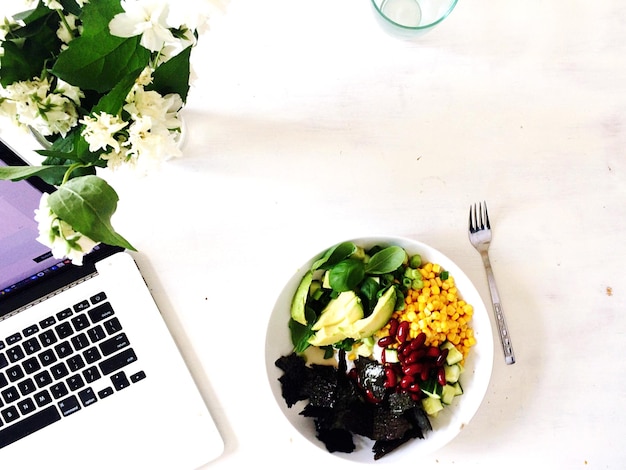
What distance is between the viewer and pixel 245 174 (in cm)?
90

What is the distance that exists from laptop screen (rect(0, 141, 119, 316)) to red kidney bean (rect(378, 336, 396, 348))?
42cm

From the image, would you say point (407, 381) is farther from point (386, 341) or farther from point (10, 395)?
point (10, 395)

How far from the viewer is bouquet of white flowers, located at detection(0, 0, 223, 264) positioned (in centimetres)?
48

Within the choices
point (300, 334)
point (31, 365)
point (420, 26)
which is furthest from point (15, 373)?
point (420, 26)

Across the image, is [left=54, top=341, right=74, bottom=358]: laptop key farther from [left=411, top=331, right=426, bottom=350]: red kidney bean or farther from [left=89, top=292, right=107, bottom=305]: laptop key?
[left=411, top=331, right=426, bottom=350]: red kidney bean

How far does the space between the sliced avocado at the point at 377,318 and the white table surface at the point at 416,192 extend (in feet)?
0.40

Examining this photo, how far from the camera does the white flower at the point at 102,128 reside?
52cm

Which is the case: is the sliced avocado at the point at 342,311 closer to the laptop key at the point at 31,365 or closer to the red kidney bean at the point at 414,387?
the red kidney bean at the point at 414,387

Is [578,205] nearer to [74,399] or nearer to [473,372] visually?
[473,372]

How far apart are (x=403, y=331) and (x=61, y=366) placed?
1.65 ft

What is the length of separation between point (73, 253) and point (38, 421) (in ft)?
1.66

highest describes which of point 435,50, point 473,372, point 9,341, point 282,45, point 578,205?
point 282,45

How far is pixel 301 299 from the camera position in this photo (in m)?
0.83

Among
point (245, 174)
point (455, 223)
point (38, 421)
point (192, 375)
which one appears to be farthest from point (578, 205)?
point (38, 421)
